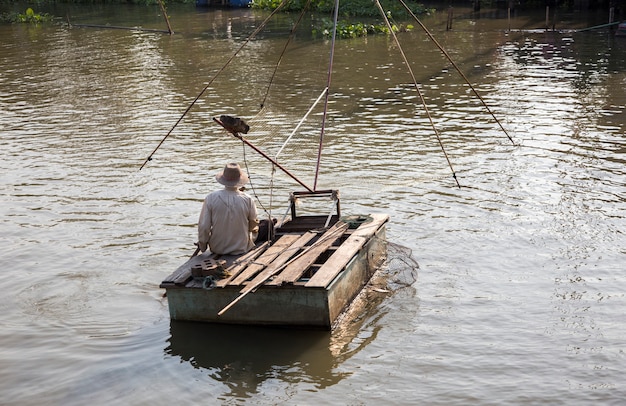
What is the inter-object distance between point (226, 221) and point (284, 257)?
62cm

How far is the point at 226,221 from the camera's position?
24.3 ft

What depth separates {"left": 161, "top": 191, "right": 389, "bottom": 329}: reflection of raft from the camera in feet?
22.4

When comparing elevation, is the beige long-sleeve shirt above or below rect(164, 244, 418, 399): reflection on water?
above

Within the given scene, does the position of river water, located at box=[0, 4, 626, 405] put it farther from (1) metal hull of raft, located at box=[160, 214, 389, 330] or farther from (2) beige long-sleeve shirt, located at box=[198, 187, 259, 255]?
(2) beige long-sleeve shirt, located at box=[198, 187, 259, 255]

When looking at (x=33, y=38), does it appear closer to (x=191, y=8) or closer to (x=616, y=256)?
(x=191, y=8)

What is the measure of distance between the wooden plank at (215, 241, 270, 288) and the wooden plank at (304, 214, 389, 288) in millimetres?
682

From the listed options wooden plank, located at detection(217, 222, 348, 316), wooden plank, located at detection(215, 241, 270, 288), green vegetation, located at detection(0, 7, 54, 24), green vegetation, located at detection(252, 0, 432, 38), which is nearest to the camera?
wooden plank, located at detection(217, 222, 348, 316)

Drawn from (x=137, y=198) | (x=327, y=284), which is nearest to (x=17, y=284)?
(x=137, y=198)

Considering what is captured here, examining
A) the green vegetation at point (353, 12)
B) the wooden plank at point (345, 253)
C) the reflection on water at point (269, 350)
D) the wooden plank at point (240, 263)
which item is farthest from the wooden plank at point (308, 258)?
the green vegetation at point (353, 12)

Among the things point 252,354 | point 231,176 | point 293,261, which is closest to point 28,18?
point 231,176

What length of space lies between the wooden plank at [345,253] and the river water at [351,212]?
0.60 m

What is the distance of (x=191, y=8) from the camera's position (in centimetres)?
3419

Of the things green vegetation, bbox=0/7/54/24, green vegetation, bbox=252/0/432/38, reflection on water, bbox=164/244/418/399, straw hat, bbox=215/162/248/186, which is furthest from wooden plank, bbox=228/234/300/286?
green vegetation, bbox=0/7/54/24

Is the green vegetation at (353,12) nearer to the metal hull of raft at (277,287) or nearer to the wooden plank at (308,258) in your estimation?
the wooden plank at (308,258)
